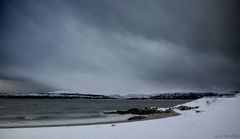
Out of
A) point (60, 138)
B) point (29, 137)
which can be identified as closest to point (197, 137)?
point (60, 138)

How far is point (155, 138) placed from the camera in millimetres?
8719

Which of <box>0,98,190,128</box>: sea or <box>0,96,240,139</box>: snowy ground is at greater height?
<box>0,96,240,139</box>: snowy ground

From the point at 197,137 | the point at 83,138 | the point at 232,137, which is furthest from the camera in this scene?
the point at 83,138

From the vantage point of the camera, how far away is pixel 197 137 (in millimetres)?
8555

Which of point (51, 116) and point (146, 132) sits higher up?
point (146, 132)

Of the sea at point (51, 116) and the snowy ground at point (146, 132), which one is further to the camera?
the sea at point (51, 116)

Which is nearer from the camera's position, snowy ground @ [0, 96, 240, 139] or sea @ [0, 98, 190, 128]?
snowy ground @ [0, 96, 240, 139]

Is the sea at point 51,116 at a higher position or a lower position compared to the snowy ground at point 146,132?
lower

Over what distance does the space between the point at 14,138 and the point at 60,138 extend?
1.96 meters

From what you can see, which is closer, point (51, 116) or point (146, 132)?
point (146, 132)

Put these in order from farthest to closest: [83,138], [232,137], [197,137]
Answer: [83,138] < [197,137] < [232,137]

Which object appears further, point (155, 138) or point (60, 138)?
point (60, 138)

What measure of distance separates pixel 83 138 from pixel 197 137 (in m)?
4.45

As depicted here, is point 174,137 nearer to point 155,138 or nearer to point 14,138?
point 155,138
